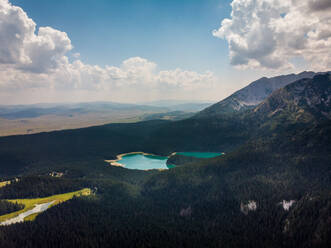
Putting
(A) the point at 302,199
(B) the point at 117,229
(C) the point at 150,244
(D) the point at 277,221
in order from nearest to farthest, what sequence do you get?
(C) the point at 150,244 → (B) the point at 117,229 → (D) the point at 277,221 → (A) the point at 302,199

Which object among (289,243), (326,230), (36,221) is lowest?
(289,243)

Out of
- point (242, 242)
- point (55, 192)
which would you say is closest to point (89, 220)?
point (55, 192)

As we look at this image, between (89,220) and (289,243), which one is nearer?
(289,243)

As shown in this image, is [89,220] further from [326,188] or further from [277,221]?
[326,188]

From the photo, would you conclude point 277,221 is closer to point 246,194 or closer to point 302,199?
point 302,199

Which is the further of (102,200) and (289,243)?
(102,200)

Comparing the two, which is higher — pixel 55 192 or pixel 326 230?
pixel 55 192

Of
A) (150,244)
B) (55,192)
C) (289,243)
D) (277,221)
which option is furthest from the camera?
(55,192)

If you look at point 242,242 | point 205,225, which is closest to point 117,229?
point 205,225

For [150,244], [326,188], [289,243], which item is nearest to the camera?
[150,244]
